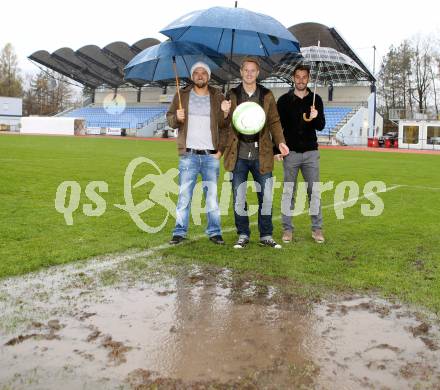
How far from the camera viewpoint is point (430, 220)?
7.25 meters

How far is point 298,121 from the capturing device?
18.4ft

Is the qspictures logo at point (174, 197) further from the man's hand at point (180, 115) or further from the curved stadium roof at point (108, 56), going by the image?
the curved stadium roof at point (108, 56)

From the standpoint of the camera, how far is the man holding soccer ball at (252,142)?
17.2 ft

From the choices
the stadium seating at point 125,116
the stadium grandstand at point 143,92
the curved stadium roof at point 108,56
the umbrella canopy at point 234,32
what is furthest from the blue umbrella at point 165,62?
the stadium seating at point 125,116

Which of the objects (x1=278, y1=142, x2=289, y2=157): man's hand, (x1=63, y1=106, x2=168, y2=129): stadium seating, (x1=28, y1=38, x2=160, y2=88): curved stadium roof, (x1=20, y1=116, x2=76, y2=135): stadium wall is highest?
(x1=28, y1=38, x2=160, y2=88): curved stadium roof

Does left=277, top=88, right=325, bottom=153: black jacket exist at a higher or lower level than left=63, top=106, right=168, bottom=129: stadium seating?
lower

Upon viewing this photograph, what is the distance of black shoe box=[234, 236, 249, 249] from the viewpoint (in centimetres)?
532

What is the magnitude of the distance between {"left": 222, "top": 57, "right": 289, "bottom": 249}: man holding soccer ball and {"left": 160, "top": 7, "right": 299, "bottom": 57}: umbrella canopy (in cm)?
67

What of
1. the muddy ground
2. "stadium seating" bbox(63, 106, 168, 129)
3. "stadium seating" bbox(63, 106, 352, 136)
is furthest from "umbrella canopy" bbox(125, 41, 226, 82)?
"stadium seating" bbox(63, 106, 168, 129)

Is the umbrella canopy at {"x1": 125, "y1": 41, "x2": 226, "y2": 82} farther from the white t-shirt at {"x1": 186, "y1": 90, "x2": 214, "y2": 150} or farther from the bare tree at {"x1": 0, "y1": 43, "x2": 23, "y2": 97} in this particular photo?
the bare tree at {"x1": 0, "y1": 43, "x2": 23, "y2": 97}

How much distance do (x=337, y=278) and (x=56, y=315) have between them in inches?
88.5

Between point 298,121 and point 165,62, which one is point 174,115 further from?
point 165,62

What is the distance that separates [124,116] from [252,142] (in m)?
58.0

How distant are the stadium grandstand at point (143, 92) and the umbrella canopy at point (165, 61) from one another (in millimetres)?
→ 35348
